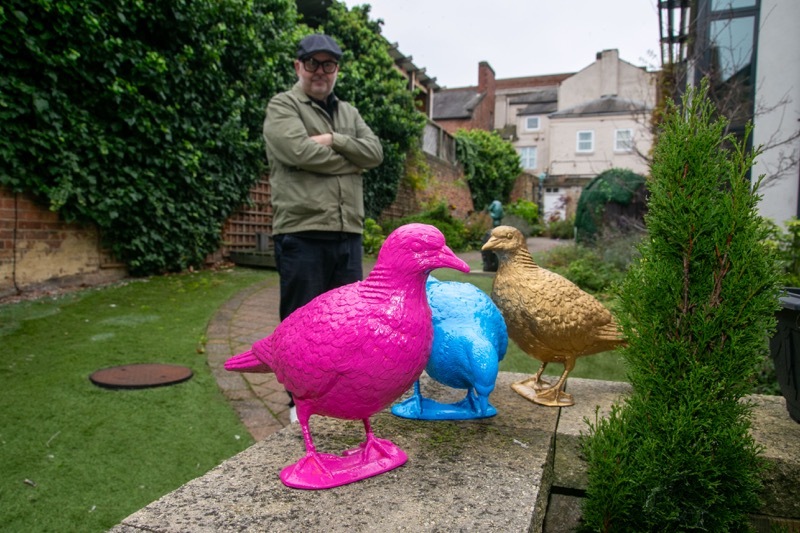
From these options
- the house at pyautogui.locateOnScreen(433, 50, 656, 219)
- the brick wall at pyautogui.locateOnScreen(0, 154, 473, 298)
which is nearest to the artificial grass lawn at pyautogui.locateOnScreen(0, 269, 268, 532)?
the brick wall at pyautogui.locateOnScreen(0, 154, 473, 298)

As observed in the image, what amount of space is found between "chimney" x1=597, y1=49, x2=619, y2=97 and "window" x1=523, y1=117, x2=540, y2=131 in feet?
14.1

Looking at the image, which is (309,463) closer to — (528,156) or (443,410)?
(443,410)

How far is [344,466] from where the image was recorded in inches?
67.2

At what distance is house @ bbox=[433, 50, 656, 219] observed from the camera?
3012 centimetres

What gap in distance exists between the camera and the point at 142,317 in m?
5.57

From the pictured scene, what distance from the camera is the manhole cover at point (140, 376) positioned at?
12.3ft

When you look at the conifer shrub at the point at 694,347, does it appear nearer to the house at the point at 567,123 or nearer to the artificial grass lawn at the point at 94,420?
the artificial grass lawn at the point at 94,420

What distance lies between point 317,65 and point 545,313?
6.12 ft

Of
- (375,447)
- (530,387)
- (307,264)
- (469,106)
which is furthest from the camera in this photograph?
(469,106)

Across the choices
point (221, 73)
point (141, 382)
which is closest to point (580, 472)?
point (141, 382)

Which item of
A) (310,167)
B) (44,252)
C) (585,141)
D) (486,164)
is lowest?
(44,252)

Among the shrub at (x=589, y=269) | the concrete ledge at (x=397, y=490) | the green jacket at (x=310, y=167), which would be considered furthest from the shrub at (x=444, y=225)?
the concrete ledge at (x=397, y=490)

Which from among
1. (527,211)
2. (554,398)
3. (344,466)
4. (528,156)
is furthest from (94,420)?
(528,156)

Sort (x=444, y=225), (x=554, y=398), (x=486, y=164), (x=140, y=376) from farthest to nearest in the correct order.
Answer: (x=486, y=164)
(x=444, y=225)
(x=140, y=376)
(x=554, y=398)
